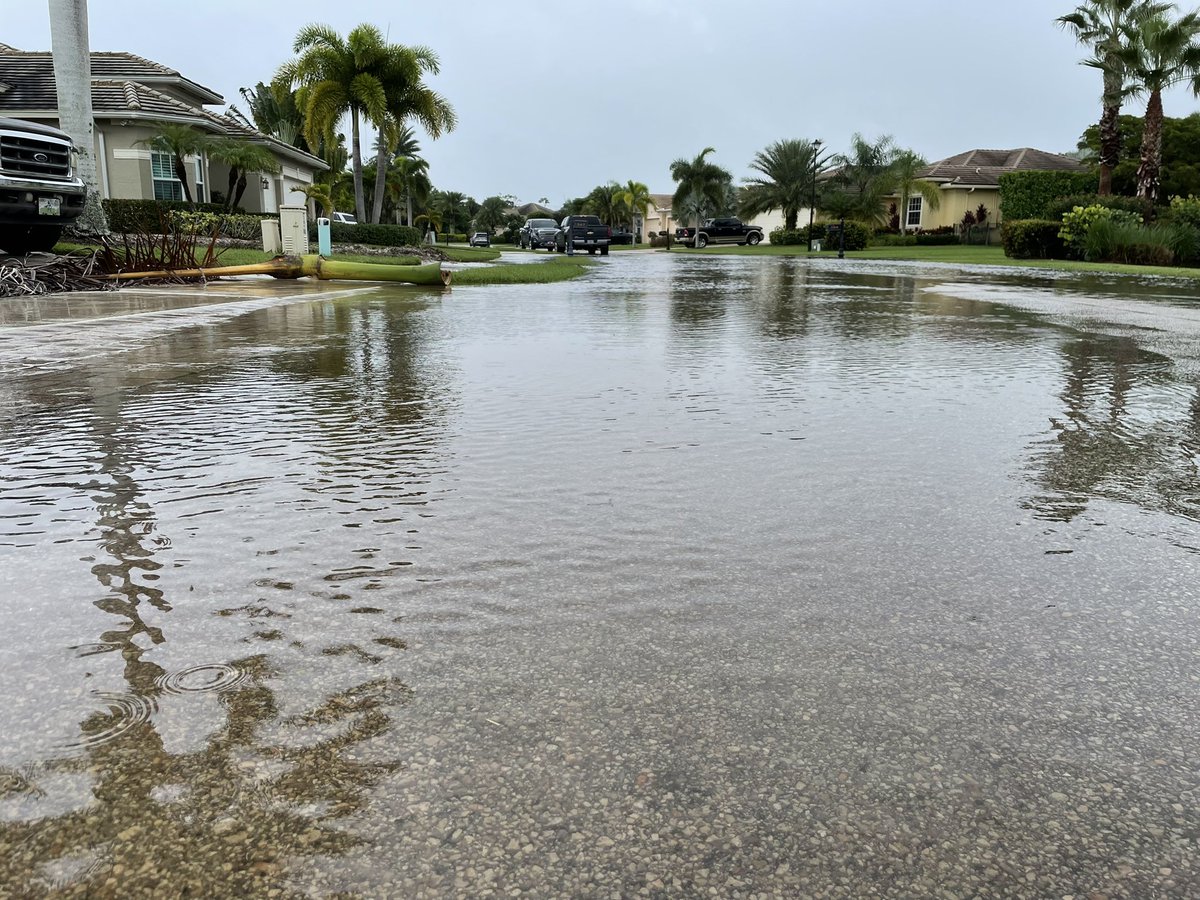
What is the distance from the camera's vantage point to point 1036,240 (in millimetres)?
34375

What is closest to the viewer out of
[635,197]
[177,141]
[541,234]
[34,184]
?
[34,184]

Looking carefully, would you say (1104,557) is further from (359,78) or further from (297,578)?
(359,78)

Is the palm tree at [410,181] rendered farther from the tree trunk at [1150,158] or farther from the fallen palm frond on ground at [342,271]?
the fallen palm frond on ground at [342,271]

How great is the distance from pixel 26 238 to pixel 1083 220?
1192 inches

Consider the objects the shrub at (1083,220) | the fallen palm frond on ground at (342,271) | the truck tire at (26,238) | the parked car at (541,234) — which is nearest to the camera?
the truck tire at (26,238)

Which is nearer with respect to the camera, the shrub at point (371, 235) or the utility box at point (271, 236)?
the utility box at point (271, 236)

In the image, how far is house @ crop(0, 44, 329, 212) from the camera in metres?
28.1

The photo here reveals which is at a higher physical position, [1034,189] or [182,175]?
[1034,189]

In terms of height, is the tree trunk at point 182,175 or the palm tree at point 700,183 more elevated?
the palm tree at point 700,183

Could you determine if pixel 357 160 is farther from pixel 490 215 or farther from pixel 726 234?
pixel 490 215

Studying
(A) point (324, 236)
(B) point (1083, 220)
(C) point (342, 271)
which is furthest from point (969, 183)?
(C) point (342, 271)

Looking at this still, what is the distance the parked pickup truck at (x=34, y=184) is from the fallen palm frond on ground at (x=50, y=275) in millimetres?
546

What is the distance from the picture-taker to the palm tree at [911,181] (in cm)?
5638

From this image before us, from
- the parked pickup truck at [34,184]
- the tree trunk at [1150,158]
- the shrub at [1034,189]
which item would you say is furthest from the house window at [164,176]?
the shrub at [1034,189]
